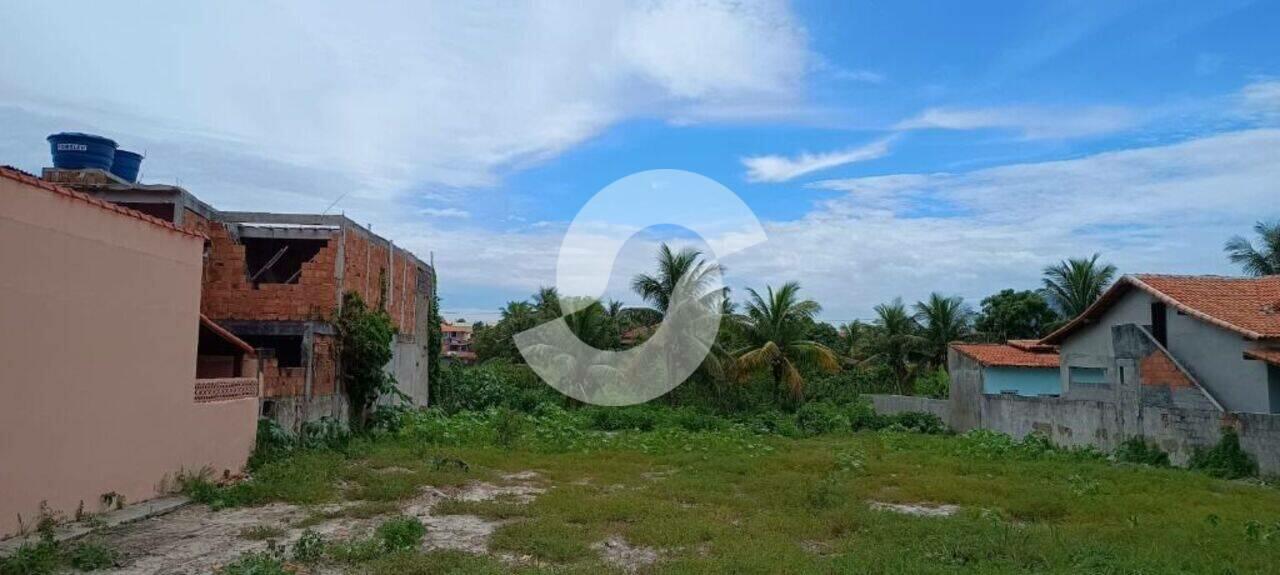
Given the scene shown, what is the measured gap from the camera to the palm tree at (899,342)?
32406mm

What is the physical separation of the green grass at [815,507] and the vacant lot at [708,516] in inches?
1.4

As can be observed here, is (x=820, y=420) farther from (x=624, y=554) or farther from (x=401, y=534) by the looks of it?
(x=401, y=534)

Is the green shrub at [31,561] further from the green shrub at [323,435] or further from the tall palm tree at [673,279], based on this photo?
the tall palm tree at [673,279]

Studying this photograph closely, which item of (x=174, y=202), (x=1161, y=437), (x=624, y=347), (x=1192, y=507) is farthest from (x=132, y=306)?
(x=624, y=347)

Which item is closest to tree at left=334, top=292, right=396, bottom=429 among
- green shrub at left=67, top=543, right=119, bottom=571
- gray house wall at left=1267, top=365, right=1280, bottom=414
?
green shrub at left=67, top=543, right=119, bottom=571

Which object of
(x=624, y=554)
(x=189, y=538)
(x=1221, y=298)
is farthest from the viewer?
(x=1221, y=298)

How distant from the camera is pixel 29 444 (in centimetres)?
728

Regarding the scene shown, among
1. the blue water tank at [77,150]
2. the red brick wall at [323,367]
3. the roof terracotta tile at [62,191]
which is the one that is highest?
the blue water tank at [77,150]

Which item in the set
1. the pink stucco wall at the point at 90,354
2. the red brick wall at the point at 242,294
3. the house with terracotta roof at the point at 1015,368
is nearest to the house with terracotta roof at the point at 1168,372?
the house with terracotta roof at the point at 1015,368

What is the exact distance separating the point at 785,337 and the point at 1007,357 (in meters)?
6.53

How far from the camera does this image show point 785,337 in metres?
26.4

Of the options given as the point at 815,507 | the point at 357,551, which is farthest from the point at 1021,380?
the point at 357,551

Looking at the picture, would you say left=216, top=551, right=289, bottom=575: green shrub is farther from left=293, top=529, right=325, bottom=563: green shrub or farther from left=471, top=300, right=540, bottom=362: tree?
left=471, top=300, right=540, bottom=362: tree

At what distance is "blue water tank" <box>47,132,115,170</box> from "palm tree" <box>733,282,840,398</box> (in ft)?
57.6
